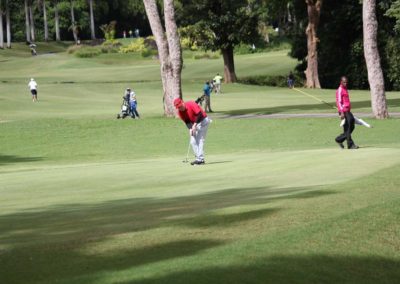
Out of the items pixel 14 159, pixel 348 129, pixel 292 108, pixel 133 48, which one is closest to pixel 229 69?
pixel 292 108

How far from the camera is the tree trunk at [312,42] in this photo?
6981 cm

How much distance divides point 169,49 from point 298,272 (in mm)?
34144

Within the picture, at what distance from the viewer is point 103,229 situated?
1027 cm

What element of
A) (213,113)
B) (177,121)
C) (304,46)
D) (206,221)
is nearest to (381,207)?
(206,221)

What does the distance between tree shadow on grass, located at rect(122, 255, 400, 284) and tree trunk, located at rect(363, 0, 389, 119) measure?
28499mm

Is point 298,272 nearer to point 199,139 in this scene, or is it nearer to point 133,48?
point 199,139

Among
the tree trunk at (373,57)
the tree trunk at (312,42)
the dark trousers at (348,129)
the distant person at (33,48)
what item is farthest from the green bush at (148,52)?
the dark trousers at (348,129)

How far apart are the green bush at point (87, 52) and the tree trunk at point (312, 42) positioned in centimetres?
4324

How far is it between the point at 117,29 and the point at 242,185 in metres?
137

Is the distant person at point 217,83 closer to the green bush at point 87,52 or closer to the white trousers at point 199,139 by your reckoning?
the white trousers at point 199,139

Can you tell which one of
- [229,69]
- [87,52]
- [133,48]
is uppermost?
[133,48]

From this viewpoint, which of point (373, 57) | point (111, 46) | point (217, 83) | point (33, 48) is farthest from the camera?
point (111, 46)

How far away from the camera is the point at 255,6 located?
78875mm

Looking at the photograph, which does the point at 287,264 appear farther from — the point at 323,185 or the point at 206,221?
the point at 323,185
